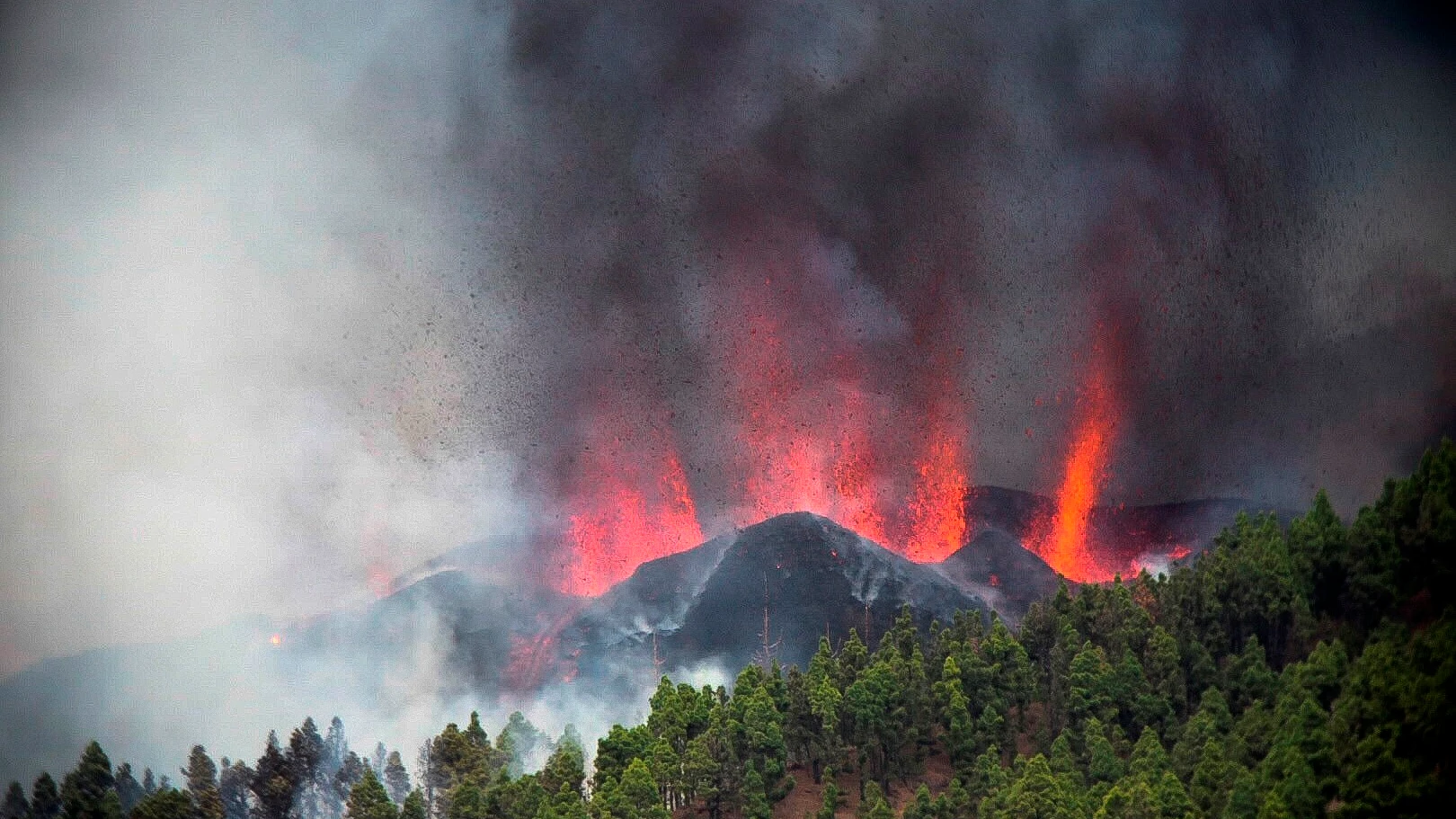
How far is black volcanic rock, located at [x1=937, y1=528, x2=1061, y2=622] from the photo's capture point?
411 ft

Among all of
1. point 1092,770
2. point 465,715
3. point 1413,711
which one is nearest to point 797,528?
point 465,715

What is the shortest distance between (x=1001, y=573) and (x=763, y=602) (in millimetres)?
17230

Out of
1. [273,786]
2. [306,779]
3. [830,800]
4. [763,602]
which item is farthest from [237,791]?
[763,602]

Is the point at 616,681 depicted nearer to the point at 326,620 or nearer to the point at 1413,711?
the point at 326,620

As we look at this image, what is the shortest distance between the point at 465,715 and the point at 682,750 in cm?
4023

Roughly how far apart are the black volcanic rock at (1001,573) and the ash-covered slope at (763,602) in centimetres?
203

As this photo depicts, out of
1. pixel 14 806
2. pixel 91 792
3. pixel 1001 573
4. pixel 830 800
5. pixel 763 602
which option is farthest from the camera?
pixel 1001 573

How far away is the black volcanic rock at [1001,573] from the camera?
12531cm

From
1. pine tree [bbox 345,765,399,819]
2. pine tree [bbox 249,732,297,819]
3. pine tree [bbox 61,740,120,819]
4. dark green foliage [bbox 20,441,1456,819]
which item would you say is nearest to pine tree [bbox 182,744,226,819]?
dark green foliage [bbox 20,441,1456,819]

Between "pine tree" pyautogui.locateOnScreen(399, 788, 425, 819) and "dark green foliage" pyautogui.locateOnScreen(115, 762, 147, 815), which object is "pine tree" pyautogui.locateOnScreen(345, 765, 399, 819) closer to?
"pine tree" pyautogui.locateOnScreen(399, 788, 425, 819)

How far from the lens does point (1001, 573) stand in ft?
422

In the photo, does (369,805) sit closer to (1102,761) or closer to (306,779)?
(306,779)

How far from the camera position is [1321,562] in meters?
82.8

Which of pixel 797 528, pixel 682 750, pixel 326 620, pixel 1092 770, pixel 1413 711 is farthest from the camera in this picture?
pixel 326 620
